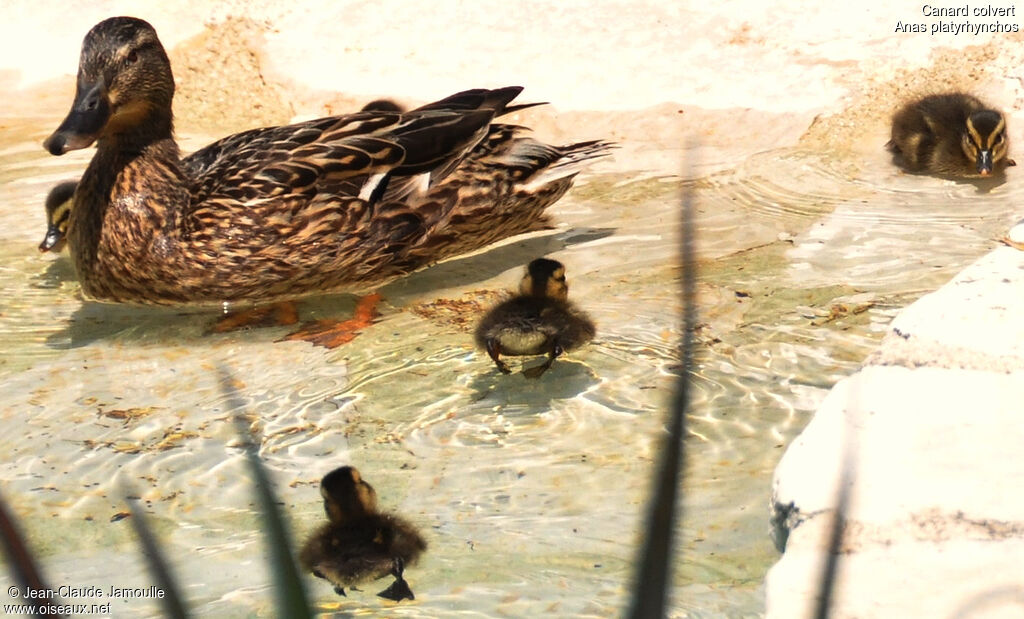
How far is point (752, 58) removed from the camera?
6809 mm

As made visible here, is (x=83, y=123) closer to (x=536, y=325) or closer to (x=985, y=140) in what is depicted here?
(x=536, y=325)

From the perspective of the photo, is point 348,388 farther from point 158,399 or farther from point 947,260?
point 947,260

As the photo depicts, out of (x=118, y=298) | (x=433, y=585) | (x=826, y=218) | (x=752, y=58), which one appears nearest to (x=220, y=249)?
(x=118, y=298)

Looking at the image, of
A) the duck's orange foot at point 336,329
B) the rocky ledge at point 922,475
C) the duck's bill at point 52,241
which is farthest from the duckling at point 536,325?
the duck's bill at point 52,241

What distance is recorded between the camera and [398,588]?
10.7 ft

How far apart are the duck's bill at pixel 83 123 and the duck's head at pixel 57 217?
0.70 meters

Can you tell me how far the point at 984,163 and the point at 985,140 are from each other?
11 cm

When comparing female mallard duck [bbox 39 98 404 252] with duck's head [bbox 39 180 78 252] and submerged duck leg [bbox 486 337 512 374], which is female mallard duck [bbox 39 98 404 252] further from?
submerged duck leg [bbox 486 337 512 374]

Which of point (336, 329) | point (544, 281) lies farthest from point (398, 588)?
point (336, 329)

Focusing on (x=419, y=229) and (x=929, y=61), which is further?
(x=929, y=61)

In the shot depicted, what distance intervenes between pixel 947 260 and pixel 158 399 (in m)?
3.04

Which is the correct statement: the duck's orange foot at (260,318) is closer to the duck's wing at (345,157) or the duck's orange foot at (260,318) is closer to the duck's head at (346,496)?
the duck's wing at (345,157)

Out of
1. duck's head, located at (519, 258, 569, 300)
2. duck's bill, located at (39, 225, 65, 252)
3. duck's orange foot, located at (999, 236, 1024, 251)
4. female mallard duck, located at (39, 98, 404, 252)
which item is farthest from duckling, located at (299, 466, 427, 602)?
duck's bill, located at (39, 225, 65, 252)

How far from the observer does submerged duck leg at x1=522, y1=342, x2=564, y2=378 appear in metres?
4.45
